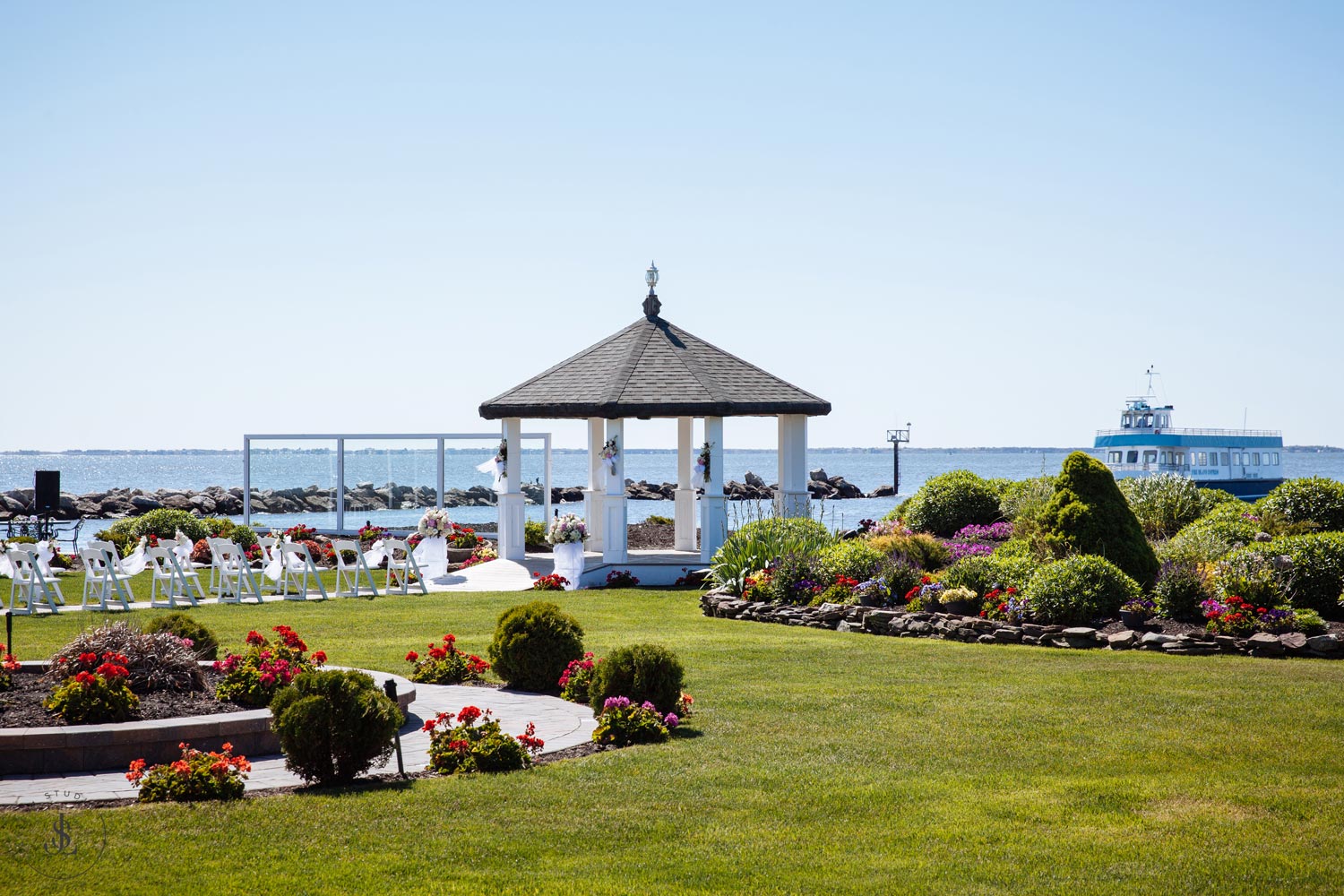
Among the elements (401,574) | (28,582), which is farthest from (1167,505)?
(28,582)

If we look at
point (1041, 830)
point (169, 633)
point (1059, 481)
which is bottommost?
point (1041, 830)

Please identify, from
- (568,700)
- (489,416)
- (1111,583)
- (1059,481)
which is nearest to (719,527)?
(489,416)

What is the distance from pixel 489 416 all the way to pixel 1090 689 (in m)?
13.6

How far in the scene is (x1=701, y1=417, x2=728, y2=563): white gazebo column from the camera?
20.1 metres

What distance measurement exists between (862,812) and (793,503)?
1455 centimetres

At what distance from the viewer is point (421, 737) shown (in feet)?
26.6

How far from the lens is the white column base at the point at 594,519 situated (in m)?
22.8

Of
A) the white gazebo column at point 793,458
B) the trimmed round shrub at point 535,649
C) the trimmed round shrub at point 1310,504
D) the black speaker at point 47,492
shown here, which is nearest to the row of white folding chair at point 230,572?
the trimmed round shrub at point 535,649

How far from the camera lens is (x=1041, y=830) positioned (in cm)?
595

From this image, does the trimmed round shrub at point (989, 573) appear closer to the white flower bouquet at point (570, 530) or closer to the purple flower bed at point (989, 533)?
the purple flower bed at point (989, 533)

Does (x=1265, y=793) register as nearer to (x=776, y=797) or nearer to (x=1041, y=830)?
(x=1041, y=830)

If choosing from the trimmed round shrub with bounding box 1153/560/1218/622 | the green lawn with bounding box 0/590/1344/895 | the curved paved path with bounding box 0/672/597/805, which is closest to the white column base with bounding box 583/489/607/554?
the trimmed round shrub with bounding box 1153/560/1218/622

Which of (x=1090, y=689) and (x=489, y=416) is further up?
(x=489, y=416)

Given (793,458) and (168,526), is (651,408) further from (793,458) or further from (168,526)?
(168,526)
